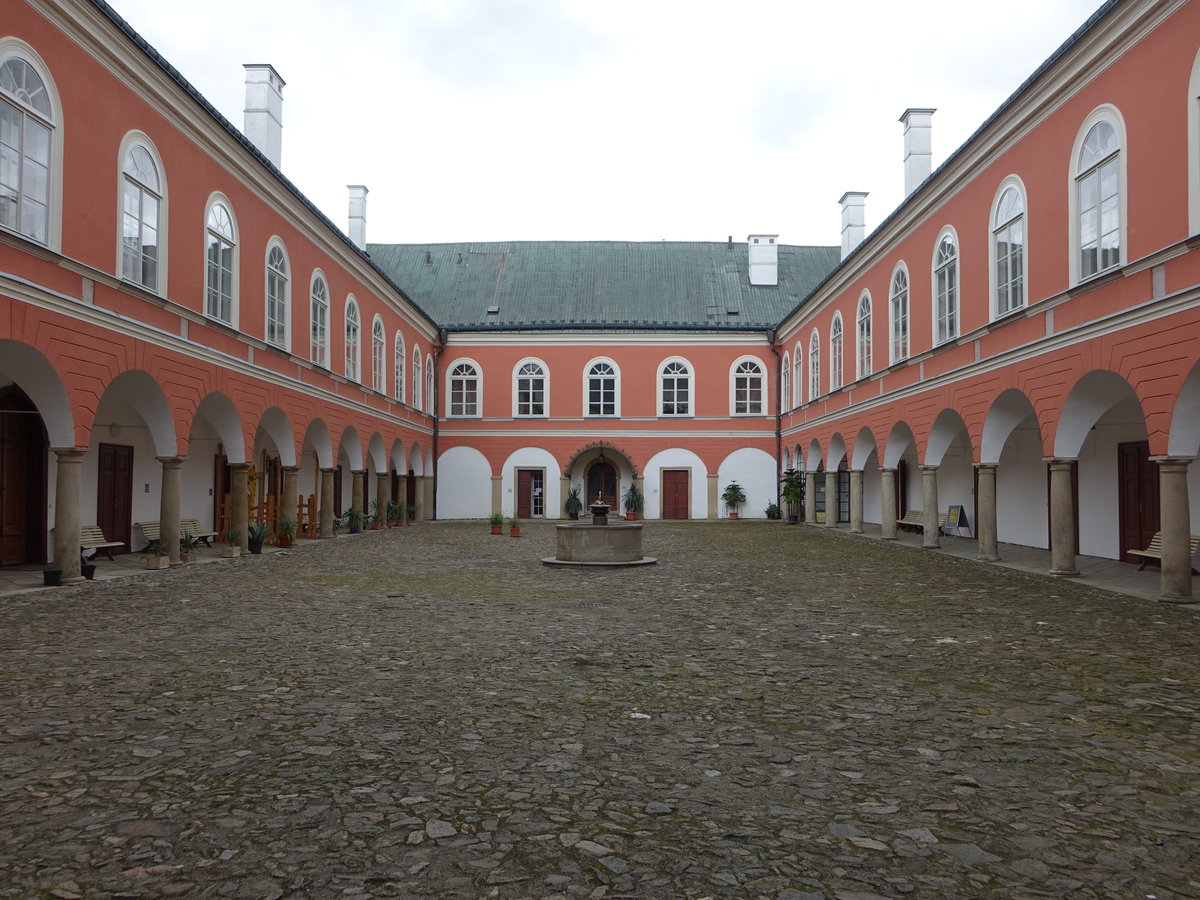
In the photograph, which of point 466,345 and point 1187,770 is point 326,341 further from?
point 1187,770

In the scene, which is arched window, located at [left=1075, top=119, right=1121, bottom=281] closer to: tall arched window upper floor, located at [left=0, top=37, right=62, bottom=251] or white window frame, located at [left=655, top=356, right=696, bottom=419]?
tall arched window upper floor, located at [left=0, top=37, right=62, bottom=251]

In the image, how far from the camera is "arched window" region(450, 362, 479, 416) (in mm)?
Answer: 33250

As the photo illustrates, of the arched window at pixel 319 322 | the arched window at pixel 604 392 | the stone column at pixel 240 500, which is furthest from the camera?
the arched window at pixel 604 392

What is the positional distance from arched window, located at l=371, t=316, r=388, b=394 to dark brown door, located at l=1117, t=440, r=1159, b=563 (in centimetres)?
1855

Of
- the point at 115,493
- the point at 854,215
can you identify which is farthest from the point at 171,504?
the point at 854,215

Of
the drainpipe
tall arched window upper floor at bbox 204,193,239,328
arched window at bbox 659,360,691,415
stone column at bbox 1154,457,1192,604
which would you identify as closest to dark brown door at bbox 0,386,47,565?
tall arched window upper floor at bbox 204,193,239,328

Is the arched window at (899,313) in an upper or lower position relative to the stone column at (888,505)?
upper

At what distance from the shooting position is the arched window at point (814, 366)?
27344mm

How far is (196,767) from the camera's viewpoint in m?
4.20

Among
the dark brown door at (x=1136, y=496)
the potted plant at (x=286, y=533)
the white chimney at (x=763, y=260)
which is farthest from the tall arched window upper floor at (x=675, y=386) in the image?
the dark brown door at (x=1136, y=496)

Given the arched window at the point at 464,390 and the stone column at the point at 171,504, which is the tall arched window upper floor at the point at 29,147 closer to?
the stone column at the point at 171,504

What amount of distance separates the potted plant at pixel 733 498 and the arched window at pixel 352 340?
14.8 m

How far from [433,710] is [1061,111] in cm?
1221

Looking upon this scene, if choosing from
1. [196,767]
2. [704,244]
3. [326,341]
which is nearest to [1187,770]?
[196,767]
